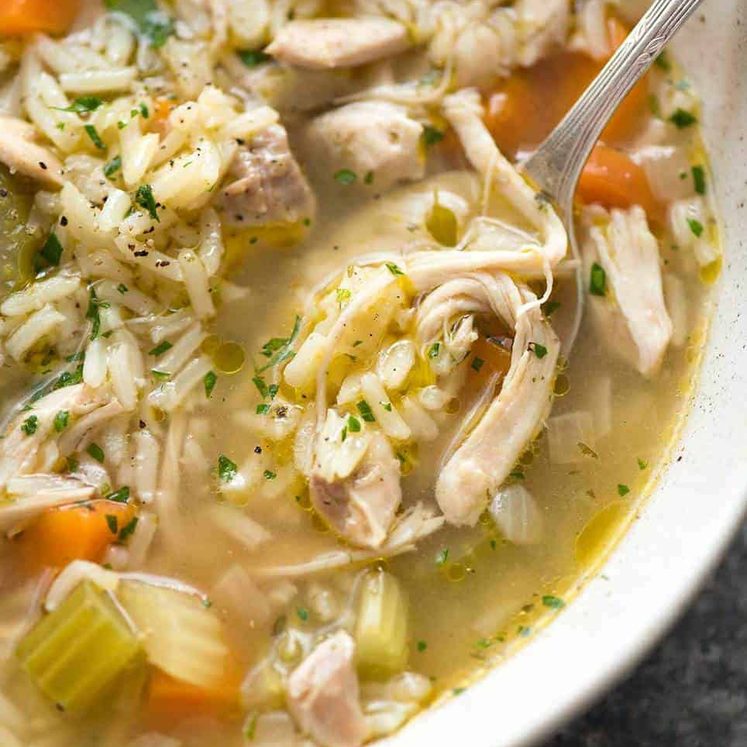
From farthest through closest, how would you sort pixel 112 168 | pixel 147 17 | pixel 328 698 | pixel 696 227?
1. pixel 147 17
2. pixel 696 227
3. pixel 112 168
4. pixel 328 698

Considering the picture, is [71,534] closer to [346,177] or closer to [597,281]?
[346,177]

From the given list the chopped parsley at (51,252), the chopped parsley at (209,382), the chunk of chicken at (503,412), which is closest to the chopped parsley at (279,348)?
the chopped parsley at (209,382)

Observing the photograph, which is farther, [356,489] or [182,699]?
[356,489]

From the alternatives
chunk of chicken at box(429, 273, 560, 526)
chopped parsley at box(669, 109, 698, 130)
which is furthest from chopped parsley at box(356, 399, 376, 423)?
chopped parsley at box(669, 109, 698, 130)

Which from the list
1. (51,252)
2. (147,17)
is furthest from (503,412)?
(147,17)

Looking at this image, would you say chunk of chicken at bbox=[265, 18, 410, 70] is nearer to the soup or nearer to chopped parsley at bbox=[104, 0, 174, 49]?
the soup

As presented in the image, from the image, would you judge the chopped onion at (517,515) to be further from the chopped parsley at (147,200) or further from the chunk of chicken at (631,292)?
the chopped parsley at (147,200)
